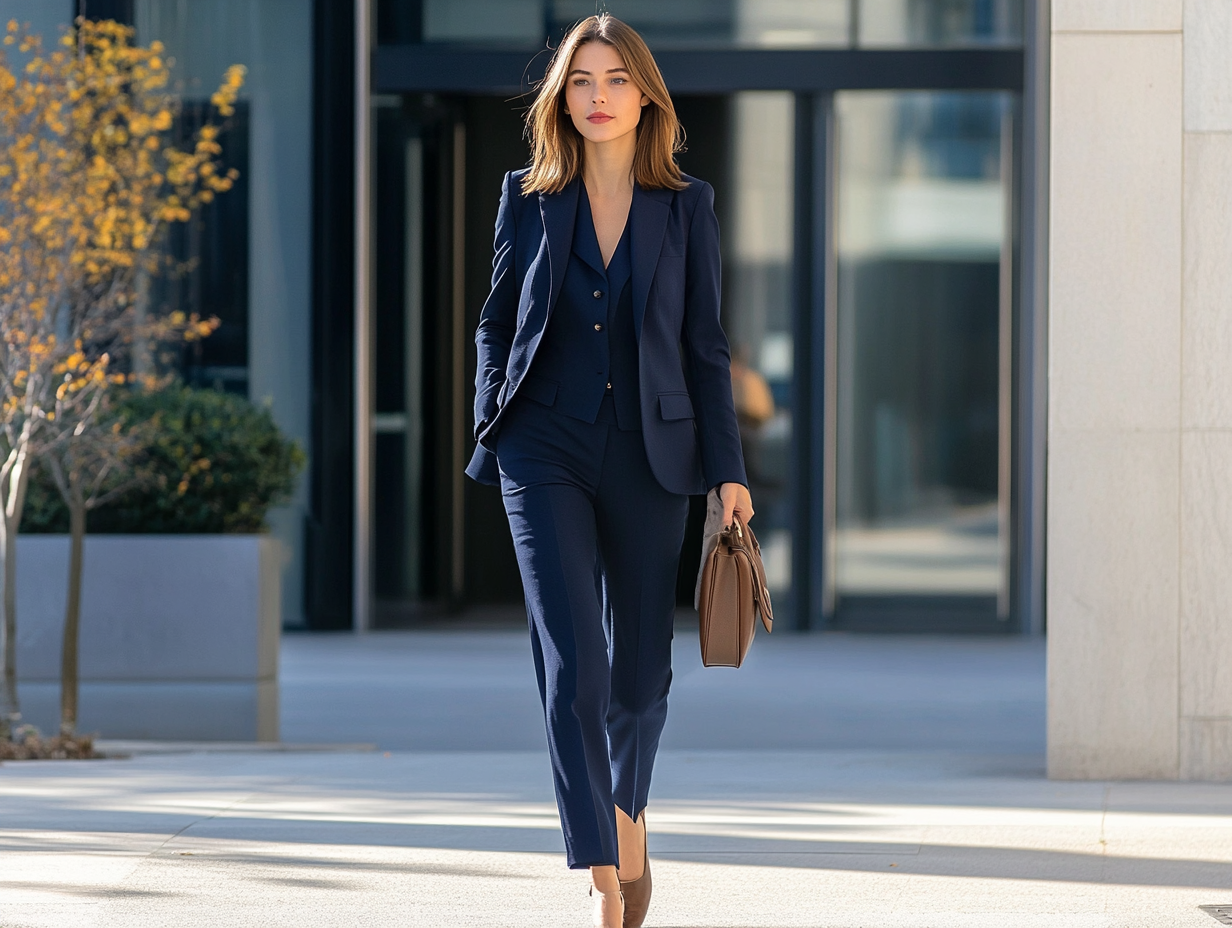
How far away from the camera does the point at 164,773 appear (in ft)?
19.9

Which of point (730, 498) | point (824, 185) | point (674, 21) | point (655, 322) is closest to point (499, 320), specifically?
point (655, 322)

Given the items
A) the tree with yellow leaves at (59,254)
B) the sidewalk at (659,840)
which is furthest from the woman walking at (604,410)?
the tree with yellow leaves at (59,254)

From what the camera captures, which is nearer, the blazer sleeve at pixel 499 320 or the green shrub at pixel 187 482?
the blazer sleeve at pixel 499 320

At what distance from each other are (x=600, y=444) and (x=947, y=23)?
29.4ft

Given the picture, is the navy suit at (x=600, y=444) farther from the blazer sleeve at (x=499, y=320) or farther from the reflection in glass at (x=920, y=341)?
the reflection in glass at (x=920, y=341)

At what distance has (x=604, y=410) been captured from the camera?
3484 millimetres

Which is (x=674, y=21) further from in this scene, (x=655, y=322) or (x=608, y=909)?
(x=608, y=909)

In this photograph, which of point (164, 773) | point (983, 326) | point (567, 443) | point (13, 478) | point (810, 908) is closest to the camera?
point (567, 443)

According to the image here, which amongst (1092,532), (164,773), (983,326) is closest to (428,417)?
(983,326)

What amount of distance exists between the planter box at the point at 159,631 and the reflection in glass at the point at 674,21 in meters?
5.48

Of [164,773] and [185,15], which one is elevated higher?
[185,15]

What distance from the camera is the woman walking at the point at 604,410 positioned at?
3.41 metres

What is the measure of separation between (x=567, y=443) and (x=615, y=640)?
409 millimetres

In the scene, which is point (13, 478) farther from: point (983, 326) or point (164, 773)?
point (983, 326)
